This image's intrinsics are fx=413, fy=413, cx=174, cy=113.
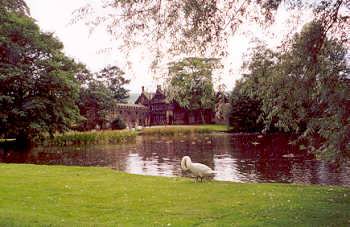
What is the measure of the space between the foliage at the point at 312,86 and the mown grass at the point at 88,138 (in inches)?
1713

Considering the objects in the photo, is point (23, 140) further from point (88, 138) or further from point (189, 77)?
point (189, 77)

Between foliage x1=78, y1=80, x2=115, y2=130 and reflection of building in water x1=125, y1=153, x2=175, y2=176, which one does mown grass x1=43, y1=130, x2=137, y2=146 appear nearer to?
foliage x1=78, y1=80, x2=115, y2=130

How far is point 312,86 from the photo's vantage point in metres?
12.0

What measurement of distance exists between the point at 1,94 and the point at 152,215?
39.5m

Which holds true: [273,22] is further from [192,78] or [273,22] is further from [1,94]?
[1,94]

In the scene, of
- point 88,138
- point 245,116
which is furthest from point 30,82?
point 245,116

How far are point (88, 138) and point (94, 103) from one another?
82.9 feet

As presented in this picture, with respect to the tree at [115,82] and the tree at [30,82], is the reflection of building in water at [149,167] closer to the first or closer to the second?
the tree at [30,82]

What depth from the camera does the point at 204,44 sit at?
11094 mm

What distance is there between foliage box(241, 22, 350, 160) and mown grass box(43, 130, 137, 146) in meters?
43.5

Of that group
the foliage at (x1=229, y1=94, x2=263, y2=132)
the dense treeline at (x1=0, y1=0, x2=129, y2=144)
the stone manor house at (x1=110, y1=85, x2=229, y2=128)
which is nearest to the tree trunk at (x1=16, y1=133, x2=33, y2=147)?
the dense treeline at (x1=0, y1=0, x2=129, y2=144)

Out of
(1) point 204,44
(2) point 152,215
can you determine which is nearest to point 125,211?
(2) point 152,215

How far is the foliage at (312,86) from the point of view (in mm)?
11430

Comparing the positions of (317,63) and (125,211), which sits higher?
(317,63)
